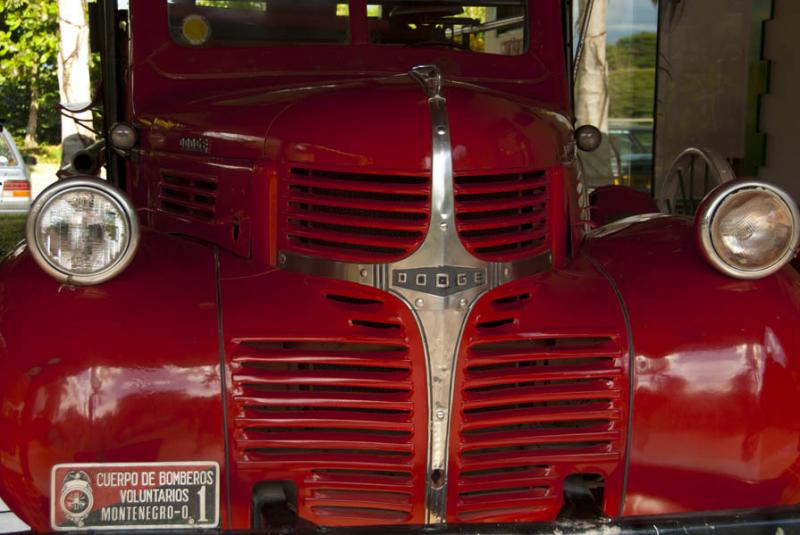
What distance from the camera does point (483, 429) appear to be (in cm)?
269

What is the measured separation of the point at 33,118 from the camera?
1881 cm

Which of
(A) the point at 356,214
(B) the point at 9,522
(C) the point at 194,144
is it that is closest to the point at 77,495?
(B) the point at 9,522

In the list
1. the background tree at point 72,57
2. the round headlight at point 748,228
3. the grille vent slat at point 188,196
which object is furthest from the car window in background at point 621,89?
the round headlight at point 748,228

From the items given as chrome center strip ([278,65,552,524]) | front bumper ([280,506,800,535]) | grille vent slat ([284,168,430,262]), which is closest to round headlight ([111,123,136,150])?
grille vent slat ([284,168,430,262])

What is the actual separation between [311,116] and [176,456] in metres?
1.00

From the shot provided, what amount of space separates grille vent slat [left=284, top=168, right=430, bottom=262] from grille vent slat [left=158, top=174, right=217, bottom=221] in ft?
1.49

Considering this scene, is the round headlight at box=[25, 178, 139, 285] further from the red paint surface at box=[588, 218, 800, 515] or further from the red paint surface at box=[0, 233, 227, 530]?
the red paint surface at box=[588, 218, 800, 515]

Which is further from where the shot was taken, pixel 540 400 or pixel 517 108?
pixel 517 108

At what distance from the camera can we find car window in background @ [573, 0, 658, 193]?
11.5m

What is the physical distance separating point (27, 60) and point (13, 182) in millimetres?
4497

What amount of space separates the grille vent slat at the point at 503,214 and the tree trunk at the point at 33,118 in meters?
16.7

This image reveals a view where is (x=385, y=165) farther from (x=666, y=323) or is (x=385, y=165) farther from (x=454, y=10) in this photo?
(x=454, y=10)

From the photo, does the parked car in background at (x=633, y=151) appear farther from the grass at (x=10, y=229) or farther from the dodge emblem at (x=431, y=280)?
the dodge emblem at (x=431, y=280)

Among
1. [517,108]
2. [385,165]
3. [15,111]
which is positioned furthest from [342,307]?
[15,111]
